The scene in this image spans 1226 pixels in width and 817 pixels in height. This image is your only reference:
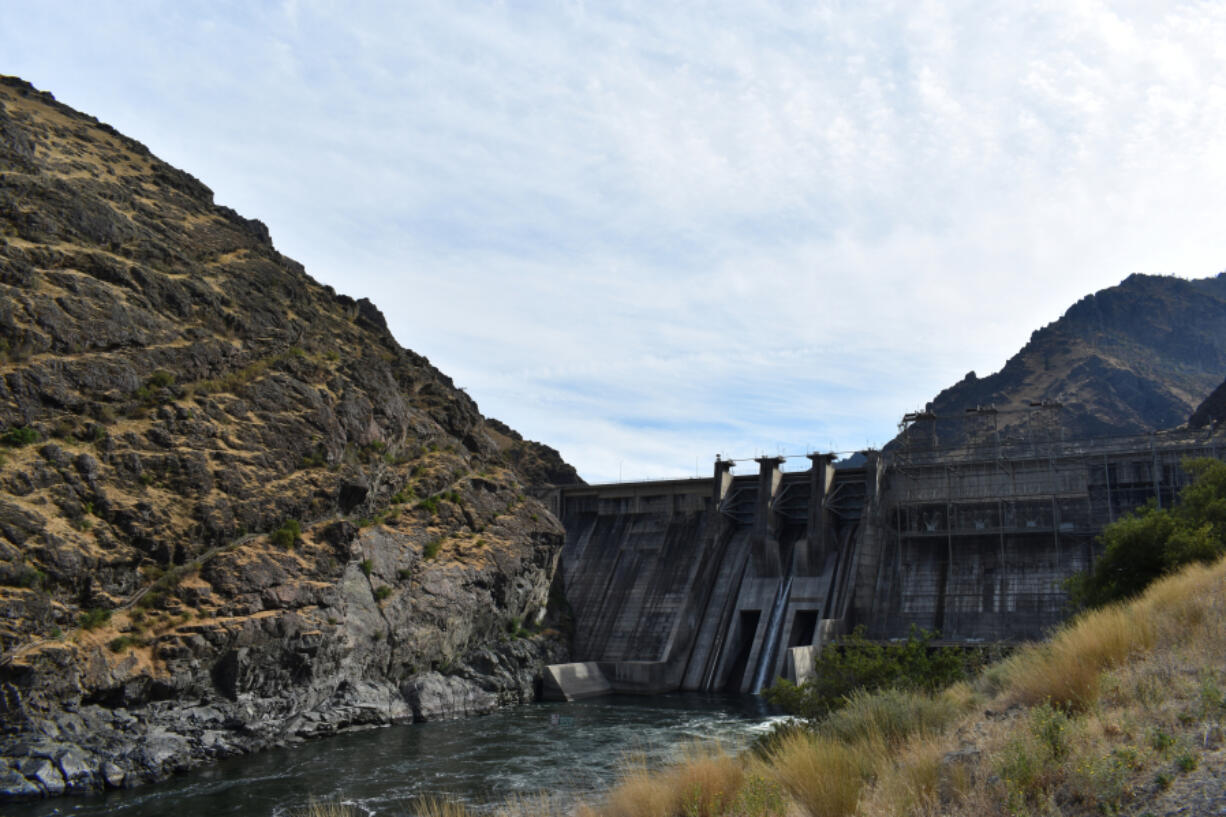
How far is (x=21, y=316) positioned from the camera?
32969 mm

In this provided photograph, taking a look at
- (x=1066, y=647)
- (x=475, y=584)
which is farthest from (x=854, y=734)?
(x=475, y=584)

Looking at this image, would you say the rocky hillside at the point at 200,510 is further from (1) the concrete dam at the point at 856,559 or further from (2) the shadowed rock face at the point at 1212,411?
(2) the shadowed rock face at the point at 1212,411

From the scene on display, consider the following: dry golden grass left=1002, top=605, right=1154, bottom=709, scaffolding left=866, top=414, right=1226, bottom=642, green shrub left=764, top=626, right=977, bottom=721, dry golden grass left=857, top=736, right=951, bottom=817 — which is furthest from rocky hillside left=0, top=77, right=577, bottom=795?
dry golden grass left=1002, top=605, right=1154, bottom=709

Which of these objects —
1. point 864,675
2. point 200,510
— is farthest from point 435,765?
point 864,675

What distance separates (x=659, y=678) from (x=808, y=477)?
15.0m

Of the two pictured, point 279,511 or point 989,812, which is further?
point 279,511

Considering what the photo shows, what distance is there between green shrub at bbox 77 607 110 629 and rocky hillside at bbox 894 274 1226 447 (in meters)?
94.4

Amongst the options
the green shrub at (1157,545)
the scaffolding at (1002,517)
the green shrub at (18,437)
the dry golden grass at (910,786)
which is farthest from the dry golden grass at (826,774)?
the scaffolding at (1002,517)

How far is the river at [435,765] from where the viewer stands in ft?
71.8

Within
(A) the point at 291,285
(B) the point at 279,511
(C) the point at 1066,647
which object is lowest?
(C) the point at 1066,647

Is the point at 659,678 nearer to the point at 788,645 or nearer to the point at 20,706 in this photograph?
the point at 788,645

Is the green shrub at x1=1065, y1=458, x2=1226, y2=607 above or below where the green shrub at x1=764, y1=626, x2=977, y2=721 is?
above

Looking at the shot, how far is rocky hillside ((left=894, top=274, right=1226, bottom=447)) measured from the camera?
116562 millimetres

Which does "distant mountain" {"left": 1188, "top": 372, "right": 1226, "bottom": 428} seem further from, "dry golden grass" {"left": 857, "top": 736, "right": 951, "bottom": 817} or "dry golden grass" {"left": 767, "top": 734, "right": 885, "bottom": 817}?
"dry golden grass" {"left": 857, "top": 736, "right": 951, "bottom": 817}
